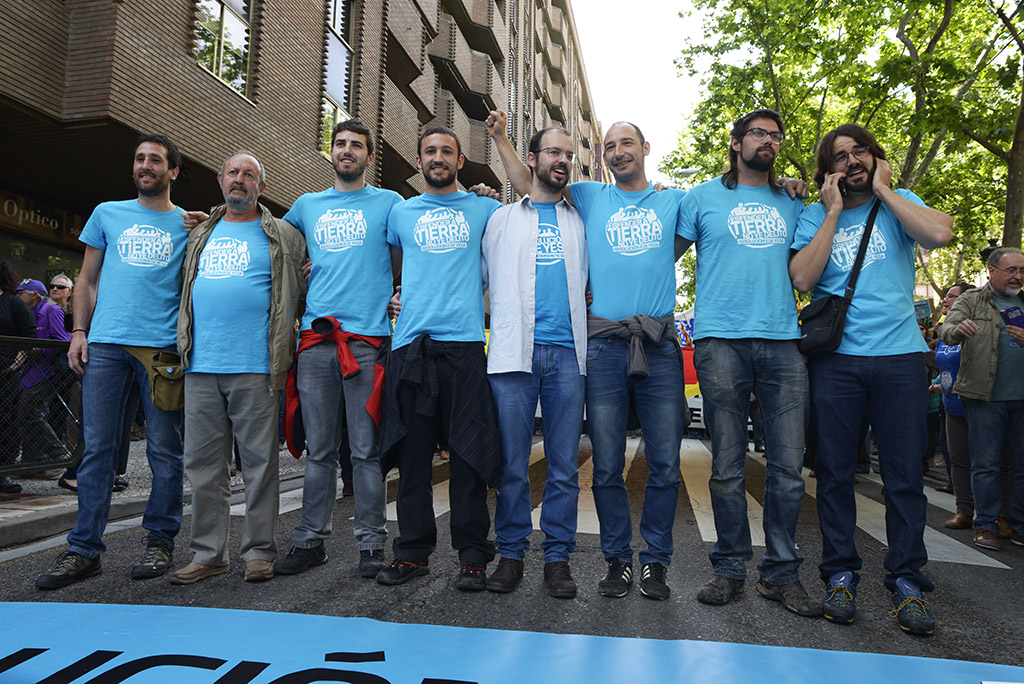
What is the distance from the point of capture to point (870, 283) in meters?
3.38

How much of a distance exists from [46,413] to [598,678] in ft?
19.1

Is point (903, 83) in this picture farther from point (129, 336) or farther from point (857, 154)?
point (129, 336)

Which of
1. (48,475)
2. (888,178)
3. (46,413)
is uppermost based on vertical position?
(888,178)

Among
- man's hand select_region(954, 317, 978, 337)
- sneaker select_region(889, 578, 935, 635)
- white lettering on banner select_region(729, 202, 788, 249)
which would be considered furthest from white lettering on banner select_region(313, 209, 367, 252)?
man's hand select_region(954, 317, 978, 337)

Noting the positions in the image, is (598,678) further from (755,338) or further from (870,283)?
(870,283)

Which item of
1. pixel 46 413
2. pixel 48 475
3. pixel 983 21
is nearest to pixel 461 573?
pixel 46 413

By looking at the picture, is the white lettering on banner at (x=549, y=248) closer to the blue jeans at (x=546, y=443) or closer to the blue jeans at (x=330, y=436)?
the blue jeans at (x=546, y=443)

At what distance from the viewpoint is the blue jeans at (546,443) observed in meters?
3.50

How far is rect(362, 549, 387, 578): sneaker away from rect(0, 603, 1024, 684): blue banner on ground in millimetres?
855

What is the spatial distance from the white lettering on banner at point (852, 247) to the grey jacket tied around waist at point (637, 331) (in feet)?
2.82

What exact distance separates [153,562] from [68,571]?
0.37 meters

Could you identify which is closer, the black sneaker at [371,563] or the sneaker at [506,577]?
the sneaker at [506,577]

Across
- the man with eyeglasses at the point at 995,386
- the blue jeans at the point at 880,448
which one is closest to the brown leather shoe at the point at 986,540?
the man with eyeglasses at the point at 995,386

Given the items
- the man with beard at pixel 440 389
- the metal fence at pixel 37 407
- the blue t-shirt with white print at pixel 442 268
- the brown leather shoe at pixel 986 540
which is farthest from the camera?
the metal fence at pixel 37 407
